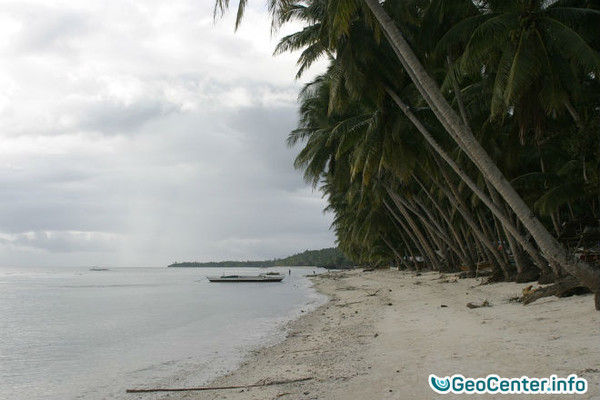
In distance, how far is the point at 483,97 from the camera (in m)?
15.3

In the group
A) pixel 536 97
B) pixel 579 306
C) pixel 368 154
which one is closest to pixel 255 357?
pixel 579 306

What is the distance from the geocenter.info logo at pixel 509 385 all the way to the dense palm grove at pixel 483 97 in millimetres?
4479

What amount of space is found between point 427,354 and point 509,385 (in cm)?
215

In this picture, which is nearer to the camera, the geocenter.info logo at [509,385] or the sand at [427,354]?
the geocenter.info logo at [509,385]

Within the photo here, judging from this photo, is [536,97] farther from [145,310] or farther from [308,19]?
[145,310]

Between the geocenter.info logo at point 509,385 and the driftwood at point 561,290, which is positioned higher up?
the driftwood at point 561,290

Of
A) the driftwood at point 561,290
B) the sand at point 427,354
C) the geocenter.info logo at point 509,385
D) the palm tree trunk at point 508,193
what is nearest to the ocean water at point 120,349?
the sand at point 427,354

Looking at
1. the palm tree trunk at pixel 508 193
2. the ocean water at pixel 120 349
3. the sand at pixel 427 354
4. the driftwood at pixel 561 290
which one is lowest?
the ocean water at pixel 120 349

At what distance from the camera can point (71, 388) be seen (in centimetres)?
893

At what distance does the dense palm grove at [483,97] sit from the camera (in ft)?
31.0

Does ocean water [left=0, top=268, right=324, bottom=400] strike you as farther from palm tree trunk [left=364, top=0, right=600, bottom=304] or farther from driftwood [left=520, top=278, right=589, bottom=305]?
driftwood [left=520, top=278, right=589, bottom=305]

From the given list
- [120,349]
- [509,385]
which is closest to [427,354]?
[509,385]

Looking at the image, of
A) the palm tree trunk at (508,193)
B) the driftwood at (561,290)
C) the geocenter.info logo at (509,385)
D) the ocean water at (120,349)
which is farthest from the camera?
the driftwood at (561,290)

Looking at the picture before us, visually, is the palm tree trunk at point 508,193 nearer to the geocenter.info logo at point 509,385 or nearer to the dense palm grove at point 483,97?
the dense palm grove at point 483,97
